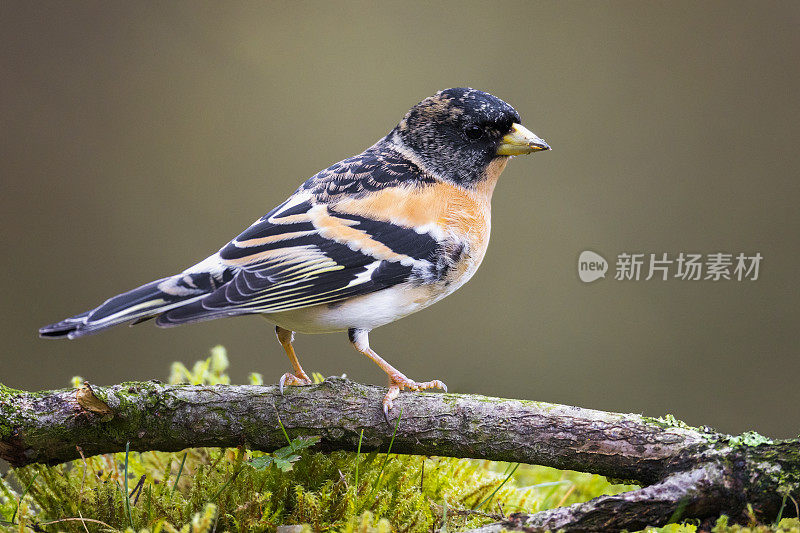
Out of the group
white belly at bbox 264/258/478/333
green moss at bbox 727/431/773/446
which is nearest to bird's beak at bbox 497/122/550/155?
white belly at bbox 264/258/478/333

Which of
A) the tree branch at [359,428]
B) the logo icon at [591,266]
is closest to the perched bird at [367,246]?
the tree branch at [359,428]

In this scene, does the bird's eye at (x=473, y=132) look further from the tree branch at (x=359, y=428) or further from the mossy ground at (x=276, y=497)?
the mossy ground at (x=276, y=497)

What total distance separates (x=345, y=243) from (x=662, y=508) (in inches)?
77.5

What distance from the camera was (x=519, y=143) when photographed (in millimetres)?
4250

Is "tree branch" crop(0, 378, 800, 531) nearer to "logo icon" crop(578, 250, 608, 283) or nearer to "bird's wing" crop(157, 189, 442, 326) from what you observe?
"bird's wing" crop(157, 189, 442, 326)

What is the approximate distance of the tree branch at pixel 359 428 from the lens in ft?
10.2

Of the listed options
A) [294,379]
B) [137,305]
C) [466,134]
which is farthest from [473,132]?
[137,305]

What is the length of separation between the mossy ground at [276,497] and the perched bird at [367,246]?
1.35ft

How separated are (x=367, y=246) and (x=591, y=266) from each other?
384cm

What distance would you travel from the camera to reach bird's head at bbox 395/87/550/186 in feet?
14.1

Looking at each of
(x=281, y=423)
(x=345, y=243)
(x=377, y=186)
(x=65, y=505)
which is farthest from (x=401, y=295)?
(x=65, y=505)

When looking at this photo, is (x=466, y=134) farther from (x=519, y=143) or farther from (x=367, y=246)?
(x=367, y=246)

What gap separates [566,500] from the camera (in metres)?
4.36

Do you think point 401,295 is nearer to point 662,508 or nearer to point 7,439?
point 662,508
